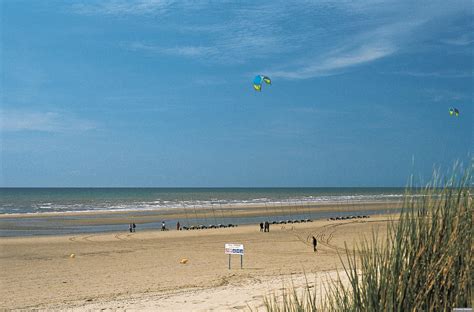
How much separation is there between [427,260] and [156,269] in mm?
15580

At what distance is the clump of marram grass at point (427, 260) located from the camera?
3680mm

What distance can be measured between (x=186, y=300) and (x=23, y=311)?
3.82 meters

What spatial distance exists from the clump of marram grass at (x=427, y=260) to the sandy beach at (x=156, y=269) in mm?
1521

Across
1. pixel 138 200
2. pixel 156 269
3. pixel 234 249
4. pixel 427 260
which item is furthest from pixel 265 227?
pixel 138 200

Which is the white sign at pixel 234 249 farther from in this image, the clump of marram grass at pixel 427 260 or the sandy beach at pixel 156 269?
the clump of marram grass at pixel 427 260

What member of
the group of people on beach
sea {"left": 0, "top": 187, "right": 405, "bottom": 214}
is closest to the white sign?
the group of people on beach

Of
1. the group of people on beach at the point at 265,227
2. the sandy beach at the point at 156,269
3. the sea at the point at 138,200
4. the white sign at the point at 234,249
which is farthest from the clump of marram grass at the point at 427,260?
the group of people on beach at the point at 265,227

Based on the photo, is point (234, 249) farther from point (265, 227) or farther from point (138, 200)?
point (138, 200)

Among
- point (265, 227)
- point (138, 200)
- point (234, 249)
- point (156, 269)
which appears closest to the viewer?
point (234, 249)

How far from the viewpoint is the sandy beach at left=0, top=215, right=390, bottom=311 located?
495 inches

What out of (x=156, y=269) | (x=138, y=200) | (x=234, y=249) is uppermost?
(x=138, y=200)

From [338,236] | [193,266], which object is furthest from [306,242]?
[193,266]

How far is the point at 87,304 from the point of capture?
1259cm

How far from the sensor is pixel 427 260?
3.77 m
